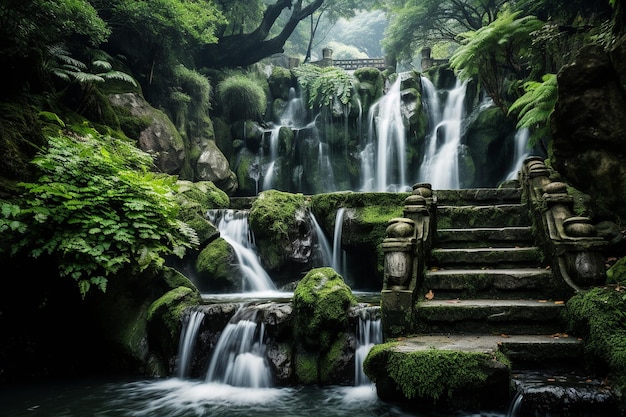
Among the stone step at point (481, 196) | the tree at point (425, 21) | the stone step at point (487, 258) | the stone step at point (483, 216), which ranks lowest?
the stone step at point (487, 258)

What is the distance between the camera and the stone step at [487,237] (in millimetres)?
7020

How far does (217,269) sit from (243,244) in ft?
4.49

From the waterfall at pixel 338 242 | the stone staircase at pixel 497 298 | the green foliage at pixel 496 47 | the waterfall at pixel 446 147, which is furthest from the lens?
the waterfall at pixel 446 147

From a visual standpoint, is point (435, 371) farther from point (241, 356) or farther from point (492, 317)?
point (241, 356)

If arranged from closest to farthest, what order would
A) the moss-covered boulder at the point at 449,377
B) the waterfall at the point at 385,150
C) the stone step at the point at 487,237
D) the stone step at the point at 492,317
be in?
the moss-covered boulder at the point at 449,377 < the stone step at the point at 492,317 < the stone step at the point at 487,237 < the waterfall at the point at 385,150

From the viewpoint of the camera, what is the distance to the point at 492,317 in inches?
205

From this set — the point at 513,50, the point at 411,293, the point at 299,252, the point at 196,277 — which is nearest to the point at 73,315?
the point at 196,277

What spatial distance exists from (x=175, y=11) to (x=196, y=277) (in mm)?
10027

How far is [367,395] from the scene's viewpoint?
5.21 metres

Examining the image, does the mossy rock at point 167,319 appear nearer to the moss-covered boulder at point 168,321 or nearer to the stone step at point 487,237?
the moss-covered boulder at point 168,321

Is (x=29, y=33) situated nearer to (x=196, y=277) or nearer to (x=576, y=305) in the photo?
(x=196, y=277)

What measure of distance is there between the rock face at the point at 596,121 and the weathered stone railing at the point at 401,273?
2.59m

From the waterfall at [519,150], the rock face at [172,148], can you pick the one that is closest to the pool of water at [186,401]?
the rock face at [172,148]

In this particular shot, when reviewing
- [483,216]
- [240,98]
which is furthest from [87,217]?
[240,98]
